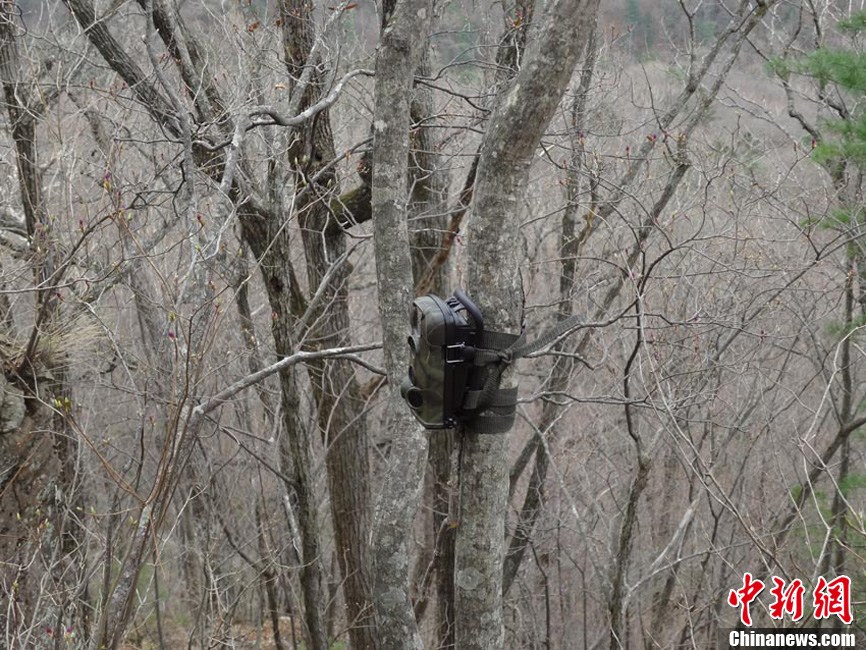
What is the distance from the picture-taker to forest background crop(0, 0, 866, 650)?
3.56 m

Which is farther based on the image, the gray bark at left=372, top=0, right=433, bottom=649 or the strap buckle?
the gray bark at left=372, top=0, right=433, bottom=649

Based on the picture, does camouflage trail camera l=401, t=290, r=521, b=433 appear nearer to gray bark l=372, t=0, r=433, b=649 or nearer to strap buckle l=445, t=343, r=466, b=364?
strap buckle l=445, t=343, r=466, b=364

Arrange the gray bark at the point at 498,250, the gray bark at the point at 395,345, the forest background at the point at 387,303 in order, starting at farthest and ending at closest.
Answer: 1. the gray bark at the point at 395,345
2. the forest background at the point at 387,303
3. the gray bark at the point at 498,250

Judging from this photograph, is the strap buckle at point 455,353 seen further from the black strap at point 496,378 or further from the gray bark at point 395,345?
the gray bark at point 395,345

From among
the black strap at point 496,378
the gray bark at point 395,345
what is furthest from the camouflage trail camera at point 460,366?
the gray bark at point 395,345

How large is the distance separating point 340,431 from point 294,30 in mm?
3094

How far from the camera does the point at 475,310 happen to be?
8.67 feet

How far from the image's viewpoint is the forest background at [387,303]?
356 cm

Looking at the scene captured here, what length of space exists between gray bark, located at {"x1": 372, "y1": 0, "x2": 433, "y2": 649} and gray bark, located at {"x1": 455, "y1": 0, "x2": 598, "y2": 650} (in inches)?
A: 39.7

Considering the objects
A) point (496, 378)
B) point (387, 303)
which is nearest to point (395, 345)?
point (387, 303)

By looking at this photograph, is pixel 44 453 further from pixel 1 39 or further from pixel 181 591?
pixel 181 591

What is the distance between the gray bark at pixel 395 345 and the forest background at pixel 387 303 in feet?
0.05

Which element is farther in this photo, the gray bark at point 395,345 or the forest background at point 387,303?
the gray bark at point 395,345

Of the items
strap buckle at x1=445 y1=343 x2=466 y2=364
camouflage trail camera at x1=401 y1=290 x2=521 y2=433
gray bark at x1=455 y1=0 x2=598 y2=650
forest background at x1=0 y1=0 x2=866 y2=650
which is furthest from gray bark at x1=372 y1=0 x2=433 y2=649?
strap buckle at x1=445 y1=343 x2=466 y2=364
